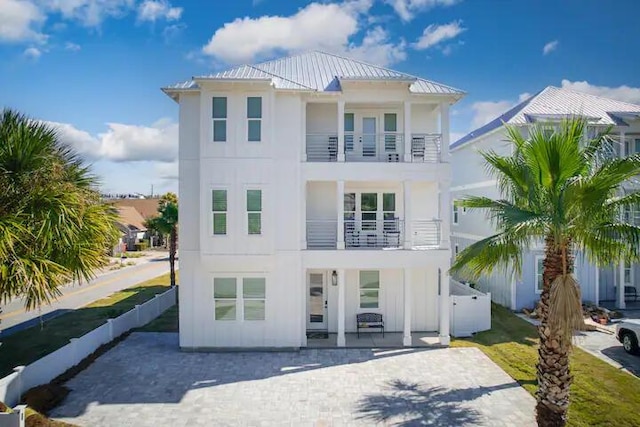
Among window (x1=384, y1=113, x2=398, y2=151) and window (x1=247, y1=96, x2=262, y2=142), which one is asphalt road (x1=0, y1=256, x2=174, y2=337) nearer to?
window (x1=247, y1=96, x2=262, y2=142)

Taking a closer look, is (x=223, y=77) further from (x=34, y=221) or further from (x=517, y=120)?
(x=517, y=120)

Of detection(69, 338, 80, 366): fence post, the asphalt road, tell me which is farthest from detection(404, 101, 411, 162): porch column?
detection(69, 338, 80, 366): fence post

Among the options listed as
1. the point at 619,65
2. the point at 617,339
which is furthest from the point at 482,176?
the point at 617,339

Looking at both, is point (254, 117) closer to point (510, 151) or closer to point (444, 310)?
point (444, 310)

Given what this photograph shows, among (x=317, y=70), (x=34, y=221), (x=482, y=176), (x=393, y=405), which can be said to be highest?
(x=317, y=70)

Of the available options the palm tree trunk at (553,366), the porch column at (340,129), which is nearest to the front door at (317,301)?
the porch column at (340,129)

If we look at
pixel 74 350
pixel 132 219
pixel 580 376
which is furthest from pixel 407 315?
pixel 132 219

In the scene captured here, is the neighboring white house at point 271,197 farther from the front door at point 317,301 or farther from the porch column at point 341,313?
the front door at point 317,301
